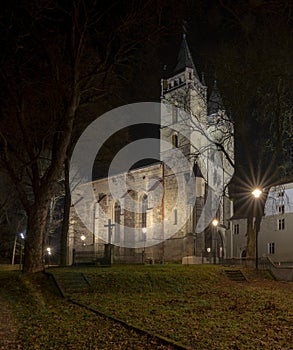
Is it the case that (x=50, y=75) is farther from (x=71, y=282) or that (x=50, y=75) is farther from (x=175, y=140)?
(x=175, y=140)

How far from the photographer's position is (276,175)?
2342 cm

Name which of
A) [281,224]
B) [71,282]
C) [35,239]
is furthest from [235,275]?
[281,224]

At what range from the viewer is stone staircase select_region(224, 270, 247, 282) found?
19938 mm

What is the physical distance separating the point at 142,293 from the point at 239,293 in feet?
11.1

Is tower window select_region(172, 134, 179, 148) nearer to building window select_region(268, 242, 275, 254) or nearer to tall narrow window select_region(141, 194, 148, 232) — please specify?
tall narrow window select_region(141, 194, 148, 232)

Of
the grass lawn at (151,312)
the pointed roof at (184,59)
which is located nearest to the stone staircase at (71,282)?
the grass lawn at (151,312)

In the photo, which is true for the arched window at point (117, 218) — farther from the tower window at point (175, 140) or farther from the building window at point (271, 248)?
the building window at point (271, 248)

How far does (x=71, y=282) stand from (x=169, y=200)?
3279cm

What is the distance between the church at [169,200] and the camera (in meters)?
44.3

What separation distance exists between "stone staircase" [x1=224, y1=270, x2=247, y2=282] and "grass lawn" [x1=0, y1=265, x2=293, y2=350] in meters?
1.96

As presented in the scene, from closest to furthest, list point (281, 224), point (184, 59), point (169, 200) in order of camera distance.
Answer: point (281, 224) < point (169, 200) < point (184, 59)

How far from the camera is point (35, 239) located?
52.9 ft

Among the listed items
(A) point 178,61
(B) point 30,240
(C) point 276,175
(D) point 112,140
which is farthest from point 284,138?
(A) point 178,61

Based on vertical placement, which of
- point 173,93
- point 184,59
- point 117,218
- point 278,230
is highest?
point 184,59
